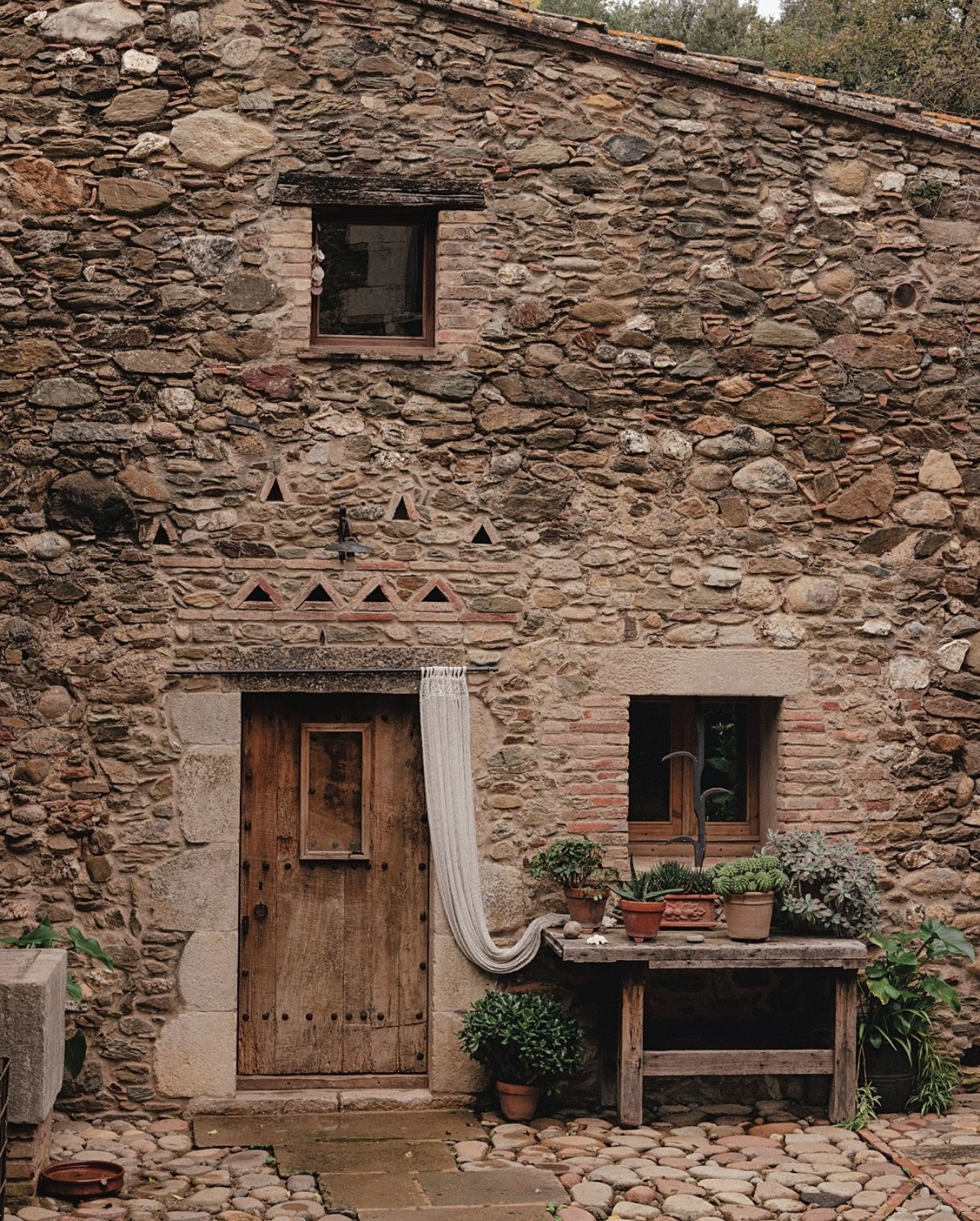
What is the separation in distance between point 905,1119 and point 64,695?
174 inches

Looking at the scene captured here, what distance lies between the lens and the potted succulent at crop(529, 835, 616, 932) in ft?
22.7

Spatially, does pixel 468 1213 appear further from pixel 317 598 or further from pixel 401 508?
pixel 401 508

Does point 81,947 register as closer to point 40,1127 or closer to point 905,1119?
point 40,1127

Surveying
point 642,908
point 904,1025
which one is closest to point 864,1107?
point 904,1025

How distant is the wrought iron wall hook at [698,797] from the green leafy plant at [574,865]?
452 mm

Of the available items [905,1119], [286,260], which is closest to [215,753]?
[286,260]

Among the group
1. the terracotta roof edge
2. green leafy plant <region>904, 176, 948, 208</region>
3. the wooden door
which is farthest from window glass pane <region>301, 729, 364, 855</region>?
green leafy plant <region>904, 176, 948, 208</region>

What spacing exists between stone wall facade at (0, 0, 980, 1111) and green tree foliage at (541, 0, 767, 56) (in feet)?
26.9

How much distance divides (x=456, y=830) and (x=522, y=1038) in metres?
1.00

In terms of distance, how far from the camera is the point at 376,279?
23.9ft

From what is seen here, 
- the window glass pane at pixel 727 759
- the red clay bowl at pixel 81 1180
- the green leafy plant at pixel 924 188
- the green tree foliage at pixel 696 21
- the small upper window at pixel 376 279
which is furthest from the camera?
the green tree foliage at pixel 696 21

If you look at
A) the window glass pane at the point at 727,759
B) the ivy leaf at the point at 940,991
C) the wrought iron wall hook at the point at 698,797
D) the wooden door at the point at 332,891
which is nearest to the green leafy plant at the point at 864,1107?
the ivy leaf at the point at 940,991

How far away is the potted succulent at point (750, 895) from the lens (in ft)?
22.1

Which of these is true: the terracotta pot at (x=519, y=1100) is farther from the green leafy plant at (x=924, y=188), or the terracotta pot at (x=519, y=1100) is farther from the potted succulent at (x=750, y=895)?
the green leafy plant at (x=924, y=188)
